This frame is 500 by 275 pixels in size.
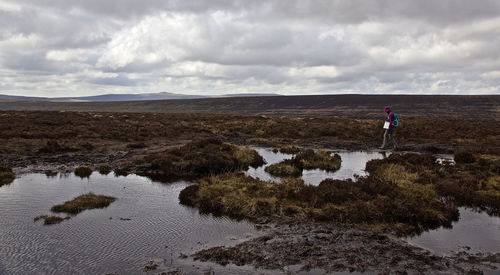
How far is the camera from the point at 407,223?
9.77 m

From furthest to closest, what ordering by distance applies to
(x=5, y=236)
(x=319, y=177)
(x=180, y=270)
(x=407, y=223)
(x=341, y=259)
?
1. (x=319, y=177)
2. (x=407, y=223)
3. (x=5, y=236)
4. (x=341, y=259)
5. (x=180, y=270)

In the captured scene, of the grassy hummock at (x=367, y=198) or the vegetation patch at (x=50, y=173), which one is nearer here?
the grassy hummock at (x=367, y=198)

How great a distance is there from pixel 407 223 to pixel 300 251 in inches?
153

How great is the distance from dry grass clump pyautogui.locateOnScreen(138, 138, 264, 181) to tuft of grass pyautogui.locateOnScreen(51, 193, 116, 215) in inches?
162

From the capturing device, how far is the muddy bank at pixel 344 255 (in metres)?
7.02

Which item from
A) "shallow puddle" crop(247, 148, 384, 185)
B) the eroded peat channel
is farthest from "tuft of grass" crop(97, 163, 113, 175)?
"shallow puddle" crop(247, 148, 384, 185)

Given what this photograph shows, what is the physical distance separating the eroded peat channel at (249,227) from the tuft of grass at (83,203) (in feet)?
1.13

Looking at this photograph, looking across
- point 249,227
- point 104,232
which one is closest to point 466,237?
point 249,227

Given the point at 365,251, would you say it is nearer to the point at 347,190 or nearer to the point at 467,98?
the point at 347,190

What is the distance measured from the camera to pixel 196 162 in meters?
17.2

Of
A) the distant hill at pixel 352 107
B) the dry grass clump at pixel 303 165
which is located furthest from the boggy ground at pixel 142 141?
the distant hill at pixel 352 107

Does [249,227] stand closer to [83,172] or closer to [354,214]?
[354,214]

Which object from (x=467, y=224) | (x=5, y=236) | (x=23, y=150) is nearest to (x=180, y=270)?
(x=5, y=236)

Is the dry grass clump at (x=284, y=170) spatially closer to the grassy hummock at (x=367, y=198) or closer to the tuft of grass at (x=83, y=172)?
the grassy hummock at (x=367, y=198)
